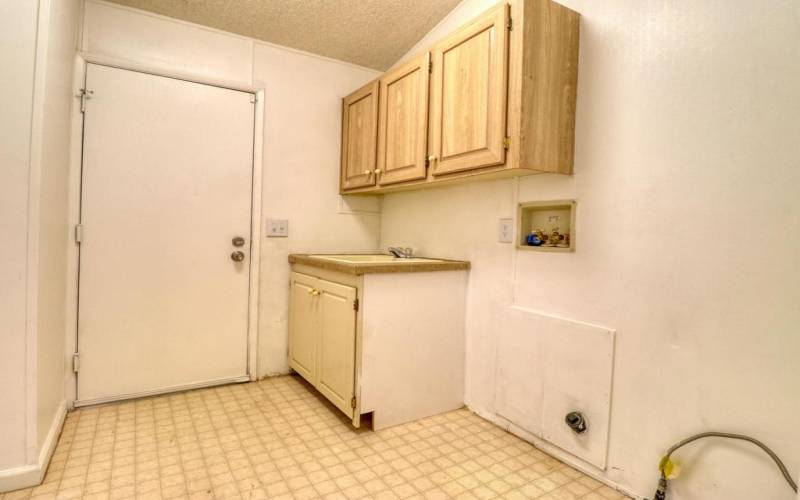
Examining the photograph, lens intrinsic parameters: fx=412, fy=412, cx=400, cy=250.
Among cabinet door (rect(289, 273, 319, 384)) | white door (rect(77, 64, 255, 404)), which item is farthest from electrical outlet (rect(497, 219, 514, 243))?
white door (rect(77, 64, 255, 404))

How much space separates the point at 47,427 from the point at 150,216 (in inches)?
44.0

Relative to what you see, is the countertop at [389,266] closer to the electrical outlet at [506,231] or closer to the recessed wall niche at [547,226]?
the electrical outlet at [506,231]

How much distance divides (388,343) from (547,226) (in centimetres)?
96

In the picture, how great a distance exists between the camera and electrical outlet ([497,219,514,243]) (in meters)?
2.04

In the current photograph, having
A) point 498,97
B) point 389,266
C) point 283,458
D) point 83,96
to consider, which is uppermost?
point 83,96

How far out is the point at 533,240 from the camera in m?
1.94

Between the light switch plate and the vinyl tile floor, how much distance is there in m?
1.05

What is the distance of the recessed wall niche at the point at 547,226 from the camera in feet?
5.92

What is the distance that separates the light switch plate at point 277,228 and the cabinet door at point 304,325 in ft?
0.93

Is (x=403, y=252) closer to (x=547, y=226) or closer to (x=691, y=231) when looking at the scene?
(x=547, y=226)

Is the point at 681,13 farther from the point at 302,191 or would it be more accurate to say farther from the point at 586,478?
the point at 302,191

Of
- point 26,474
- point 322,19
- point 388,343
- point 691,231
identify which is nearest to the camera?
point 691,231

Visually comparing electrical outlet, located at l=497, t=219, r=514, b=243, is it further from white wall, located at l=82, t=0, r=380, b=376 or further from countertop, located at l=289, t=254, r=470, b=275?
white wall, located at l=82, t=0, r=380, b=376

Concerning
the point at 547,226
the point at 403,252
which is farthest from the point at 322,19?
the point at 547,226
